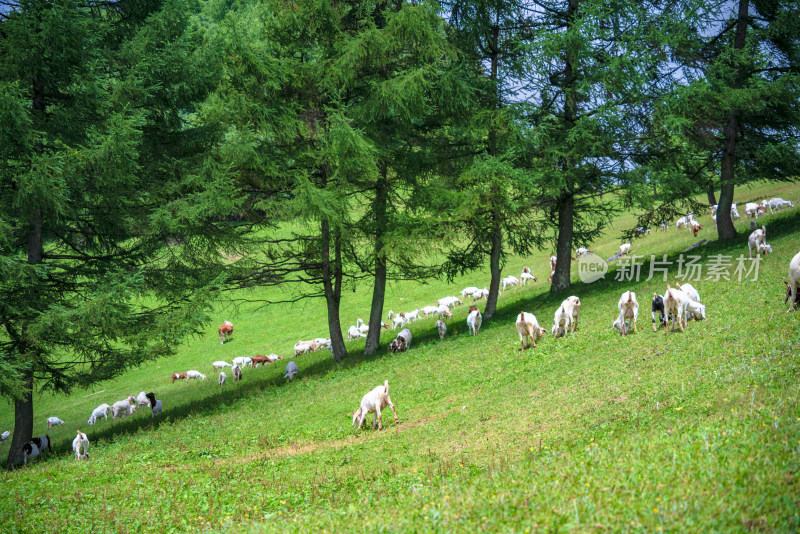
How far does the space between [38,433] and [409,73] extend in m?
22.2

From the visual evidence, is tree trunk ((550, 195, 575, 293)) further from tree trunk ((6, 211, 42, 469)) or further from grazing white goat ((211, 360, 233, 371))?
tree trunk ((6, 211, 42, 469))

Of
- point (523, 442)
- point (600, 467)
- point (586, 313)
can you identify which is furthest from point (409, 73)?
point (600, 467)

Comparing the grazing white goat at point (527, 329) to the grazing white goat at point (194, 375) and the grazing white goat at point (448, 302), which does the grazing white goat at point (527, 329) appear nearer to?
the grazing white goat at point (448, 302)

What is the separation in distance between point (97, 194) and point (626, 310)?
1591 cm

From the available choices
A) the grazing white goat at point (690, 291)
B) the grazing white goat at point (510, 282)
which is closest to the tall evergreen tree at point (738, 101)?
the grazing white goat at point (690, 291)

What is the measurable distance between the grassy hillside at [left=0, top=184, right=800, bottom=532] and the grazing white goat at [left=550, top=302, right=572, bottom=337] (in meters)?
0.56

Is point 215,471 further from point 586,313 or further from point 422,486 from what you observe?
point 586,313

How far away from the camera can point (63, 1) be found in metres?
16.7

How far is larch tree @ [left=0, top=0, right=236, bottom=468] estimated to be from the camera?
631 inches

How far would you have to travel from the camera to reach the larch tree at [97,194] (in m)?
16.0

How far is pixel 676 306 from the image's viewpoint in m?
14.6

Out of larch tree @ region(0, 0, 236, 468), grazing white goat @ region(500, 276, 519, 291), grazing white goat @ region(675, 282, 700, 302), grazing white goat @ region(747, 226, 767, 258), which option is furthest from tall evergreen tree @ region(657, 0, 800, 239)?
larch tree @ region(0, 0, 236, 468)

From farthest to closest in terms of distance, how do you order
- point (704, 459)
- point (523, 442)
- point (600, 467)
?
point (523, 442), point (600, 467), point (704, 459)

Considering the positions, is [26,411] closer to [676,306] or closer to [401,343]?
[401,343]
